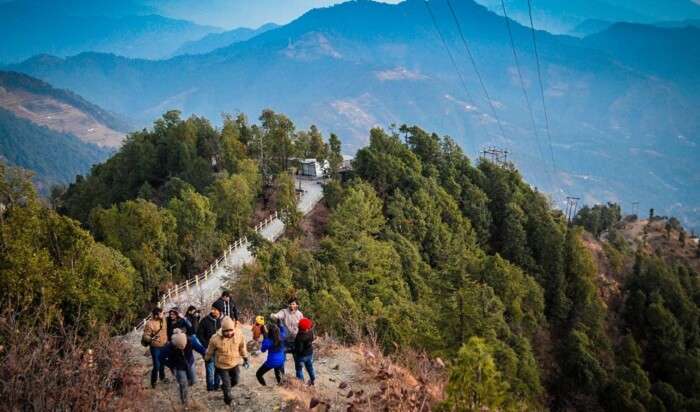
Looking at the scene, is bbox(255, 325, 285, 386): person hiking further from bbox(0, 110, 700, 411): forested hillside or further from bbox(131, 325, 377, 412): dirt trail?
bbox(0, 110, 700, 411): forested hillside

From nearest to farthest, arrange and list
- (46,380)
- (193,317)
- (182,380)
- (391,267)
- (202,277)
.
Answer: (46,380) → (182,380) → (193,317) → (202,277) → (391,267)

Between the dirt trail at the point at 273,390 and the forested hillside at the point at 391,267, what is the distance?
155 cm

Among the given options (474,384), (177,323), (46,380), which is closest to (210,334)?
(177,323)

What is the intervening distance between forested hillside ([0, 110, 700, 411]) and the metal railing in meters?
1.19

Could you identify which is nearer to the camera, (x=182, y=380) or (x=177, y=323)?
(x=182, y=380)

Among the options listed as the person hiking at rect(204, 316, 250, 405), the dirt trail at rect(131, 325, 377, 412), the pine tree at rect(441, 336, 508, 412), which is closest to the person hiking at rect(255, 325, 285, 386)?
the dirt trail at rect(131, 325, 377, 412)

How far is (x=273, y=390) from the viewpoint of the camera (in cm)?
1290

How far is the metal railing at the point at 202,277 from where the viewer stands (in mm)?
31484

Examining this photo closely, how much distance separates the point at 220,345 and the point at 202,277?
26386 millimetres

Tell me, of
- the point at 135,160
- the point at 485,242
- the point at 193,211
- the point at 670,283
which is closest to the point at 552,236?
the point at 485,242

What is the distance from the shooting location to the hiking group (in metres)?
11.5

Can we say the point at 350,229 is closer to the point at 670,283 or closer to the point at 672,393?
the point at 672,393

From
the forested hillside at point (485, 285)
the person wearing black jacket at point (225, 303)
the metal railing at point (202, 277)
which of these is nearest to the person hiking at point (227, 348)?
the person wearing black jacket at point (225, 303)

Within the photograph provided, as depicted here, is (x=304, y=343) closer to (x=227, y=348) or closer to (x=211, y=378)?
(x=227, y=348)
